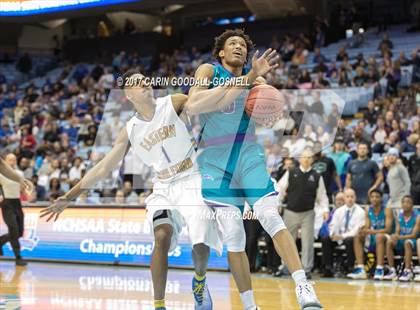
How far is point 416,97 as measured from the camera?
16.4 metres

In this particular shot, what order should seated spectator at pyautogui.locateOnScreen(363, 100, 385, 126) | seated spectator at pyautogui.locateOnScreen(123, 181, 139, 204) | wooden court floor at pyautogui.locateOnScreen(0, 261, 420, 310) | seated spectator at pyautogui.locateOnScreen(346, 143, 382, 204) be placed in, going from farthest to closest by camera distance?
seated spectator at pyautogui.locateOnScreen(363, 100, 385, 126)
seated spectator at pyautogui.locateOnScreen(123, 181, 139, 204)
seated spectator at pyautogui.locateOnScreen(346, 143, 382, 204)
wooden court floor at pyautogui.locateOnScreen(0, 261, 420, 310)

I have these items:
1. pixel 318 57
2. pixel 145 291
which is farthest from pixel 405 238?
Result: pixel 318 57

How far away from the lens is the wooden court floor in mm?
8062

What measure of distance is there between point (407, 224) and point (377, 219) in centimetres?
52

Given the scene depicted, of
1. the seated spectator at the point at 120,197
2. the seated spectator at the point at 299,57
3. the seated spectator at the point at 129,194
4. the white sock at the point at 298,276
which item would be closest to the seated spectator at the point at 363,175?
the seated spectator at the point at 129,194

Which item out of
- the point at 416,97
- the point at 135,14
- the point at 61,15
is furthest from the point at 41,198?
the point at 135,14

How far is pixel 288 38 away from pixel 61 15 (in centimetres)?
853

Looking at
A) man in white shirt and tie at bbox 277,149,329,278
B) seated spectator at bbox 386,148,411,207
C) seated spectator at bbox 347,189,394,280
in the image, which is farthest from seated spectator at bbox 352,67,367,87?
seated spectator at bbox 347,189,394,280

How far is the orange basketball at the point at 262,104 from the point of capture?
19.5 ft

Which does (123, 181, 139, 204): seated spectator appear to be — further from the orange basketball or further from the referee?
the orange basketball

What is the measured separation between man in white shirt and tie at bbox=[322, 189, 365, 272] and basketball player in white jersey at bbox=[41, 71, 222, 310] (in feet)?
20.7

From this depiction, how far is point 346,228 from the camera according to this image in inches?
488

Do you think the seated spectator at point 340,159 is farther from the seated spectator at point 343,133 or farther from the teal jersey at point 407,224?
the teal jersey at point 407,224

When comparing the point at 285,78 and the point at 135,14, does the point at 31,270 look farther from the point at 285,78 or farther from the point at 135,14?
the point at 135,14
